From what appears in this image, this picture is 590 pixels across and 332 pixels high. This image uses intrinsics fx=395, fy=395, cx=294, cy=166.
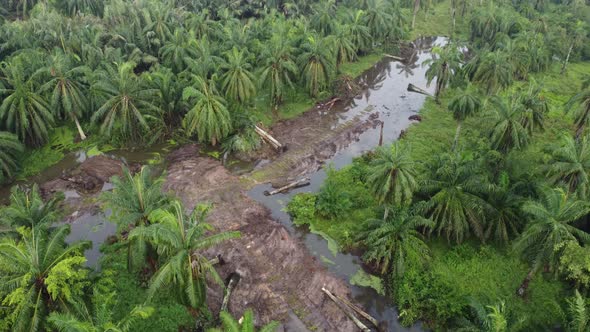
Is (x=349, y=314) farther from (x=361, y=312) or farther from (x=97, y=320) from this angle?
(x=97, y=320)

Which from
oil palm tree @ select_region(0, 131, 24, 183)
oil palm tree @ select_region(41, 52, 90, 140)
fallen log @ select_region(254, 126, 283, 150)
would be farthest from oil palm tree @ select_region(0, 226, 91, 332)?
fallen log @ select_region(254, 126, 283, 150)

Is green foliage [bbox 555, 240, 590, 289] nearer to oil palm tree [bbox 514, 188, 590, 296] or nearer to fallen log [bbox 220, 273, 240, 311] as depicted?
oil palm tree [bbox 514, 188, 590, 296]

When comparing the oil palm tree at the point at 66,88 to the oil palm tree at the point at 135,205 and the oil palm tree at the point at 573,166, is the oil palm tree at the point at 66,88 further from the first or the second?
the oil palm tree at the point at 573,166

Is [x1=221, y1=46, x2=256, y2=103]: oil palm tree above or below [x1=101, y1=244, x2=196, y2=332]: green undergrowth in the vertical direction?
above

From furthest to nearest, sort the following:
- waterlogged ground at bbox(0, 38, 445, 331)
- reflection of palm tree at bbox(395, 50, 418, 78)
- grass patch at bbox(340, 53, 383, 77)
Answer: reflection of palm tree at bbox(395, 50, 418, 78)
grass patch at bbox(340, 53, 383, 77)
waterlogged ground at bbox(0, 38, 445, 331)

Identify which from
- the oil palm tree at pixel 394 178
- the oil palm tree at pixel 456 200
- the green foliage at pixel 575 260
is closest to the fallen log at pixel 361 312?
the oil palm tree at pixel 394 178

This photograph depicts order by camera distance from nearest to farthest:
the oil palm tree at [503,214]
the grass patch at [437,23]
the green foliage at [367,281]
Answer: the green foliage at [367,281] < the oil palm tree at [503,214] < the grass patch at [437,23]

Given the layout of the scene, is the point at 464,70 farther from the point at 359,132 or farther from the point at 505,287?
the point at 505,287

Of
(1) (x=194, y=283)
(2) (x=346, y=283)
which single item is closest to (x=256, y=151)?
(2) (x=346, y=283)

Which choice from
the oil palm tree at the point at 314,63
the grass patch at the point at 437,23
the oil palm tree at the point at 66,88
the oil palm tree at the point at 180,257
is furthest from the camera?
the grass patch at the point at 437,23
